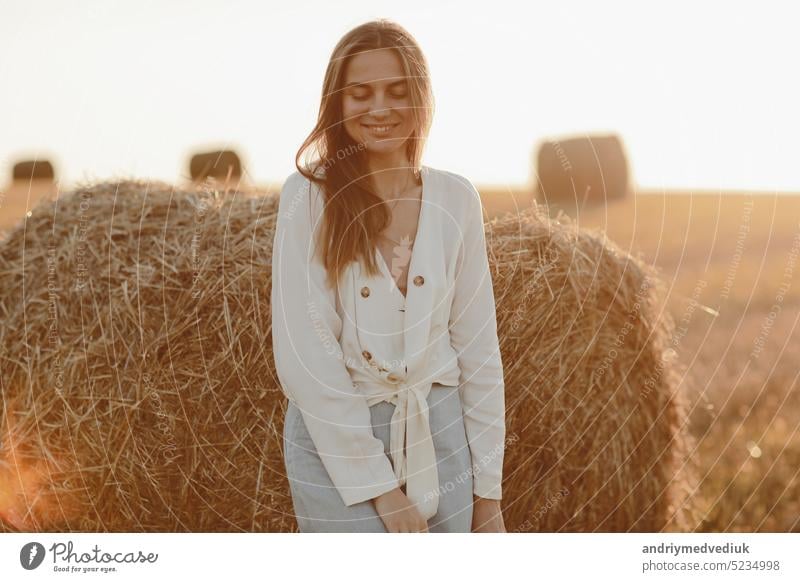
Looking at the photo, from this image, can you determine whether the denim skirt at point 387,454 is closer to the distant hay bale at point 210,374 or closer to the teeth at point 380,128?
the teeth at point 380,128

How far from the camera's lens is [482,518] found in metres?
2.28

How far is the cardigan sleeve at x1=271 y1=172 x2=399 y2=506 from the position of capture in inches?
80.4

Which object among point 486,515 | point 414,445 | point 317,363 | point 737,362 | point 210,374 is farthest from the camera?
point 737,362

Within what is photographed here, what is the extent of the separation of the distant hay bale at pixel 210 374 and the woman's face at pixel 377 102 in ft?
3.62

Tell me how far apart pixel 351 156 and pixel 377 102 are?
0.54 feet

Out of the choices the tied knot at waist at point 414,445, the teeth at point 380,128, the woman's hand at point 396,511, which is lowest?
the woman's hand at point 396,511

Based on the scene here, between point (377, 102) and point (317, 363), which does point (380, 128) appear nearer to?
point (377, 102)

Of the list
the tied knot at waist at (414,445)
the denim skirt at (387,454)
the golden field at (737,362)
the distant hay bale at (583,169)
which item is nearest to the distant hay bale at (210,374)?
the golden field at (737,362)

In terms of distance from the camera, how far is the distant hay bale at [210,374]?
3.05 meters

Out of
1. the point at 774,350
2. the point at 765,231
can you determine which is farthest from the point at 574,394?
the point at 765,231

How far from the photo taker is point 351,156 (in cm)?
217

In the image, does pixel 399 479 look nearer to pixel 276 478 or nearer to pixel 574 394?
pixel 276 478

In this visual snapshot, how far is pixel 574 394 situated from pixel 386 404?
1377 mm

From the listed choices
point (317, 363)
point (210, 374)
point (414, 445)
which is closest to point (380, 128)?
point (317, 363)
